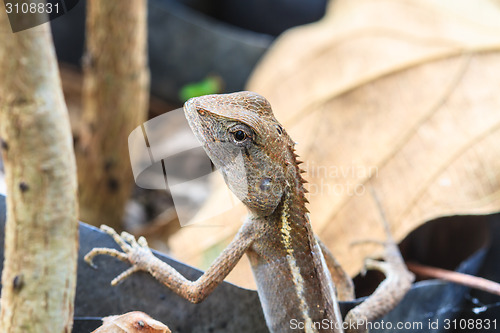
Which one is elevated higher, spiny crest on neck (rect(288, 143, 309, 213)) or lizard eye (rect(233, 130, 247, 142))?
lizard eye (rect(233, 130, 247, 142))

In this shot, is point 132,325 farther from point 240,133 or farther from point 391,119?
point 391,119

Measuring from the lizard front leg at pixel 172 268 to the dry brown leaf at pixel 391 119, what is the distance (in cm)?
15

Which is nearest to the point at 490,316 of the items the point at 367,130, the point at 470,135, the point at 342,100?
the point at 470,135

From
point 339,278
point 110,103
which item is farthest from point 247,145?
point 110,103

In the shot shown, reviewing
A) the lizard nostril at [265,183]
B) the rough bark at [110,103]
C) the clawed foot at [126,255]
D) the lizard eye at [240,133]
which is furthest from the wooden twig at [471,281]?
the rough bark at [110,103]

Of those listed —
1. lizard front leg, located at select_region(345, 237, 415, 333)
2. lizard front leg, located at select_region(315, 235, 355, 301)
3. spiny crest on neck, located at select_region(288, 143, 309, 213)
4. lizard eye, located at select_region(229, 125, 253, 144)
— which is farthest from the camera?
lizard front leg, located at select_region(315, 235, 355, 301)

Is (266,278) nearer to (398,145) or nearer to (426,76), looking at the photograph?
(398,145)

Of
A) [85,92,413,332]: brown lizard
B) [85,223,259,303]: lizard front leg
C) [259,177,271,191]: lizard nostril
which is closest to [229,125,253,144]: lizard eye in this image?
[85,92,413,332]: brown lizard

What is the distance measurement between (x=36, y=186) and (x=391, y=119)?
1854mm

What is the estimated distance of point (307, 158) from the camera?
248 cm

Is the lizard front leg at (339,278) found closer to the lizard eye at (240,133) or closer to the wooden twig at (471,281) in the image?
the wooden twig at (471,281)

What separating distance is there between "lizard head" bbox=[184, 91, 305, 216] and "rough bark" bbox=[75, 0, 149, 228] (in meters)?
1.29

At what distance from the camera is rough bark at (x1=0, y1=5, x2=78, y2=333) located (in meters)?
1.14

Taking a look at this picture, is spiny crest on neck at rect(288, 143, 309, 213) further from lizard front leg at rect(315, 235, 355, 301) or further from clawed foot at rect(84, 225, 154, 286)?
clawed foot at rect(84, 225, 154, 286)
